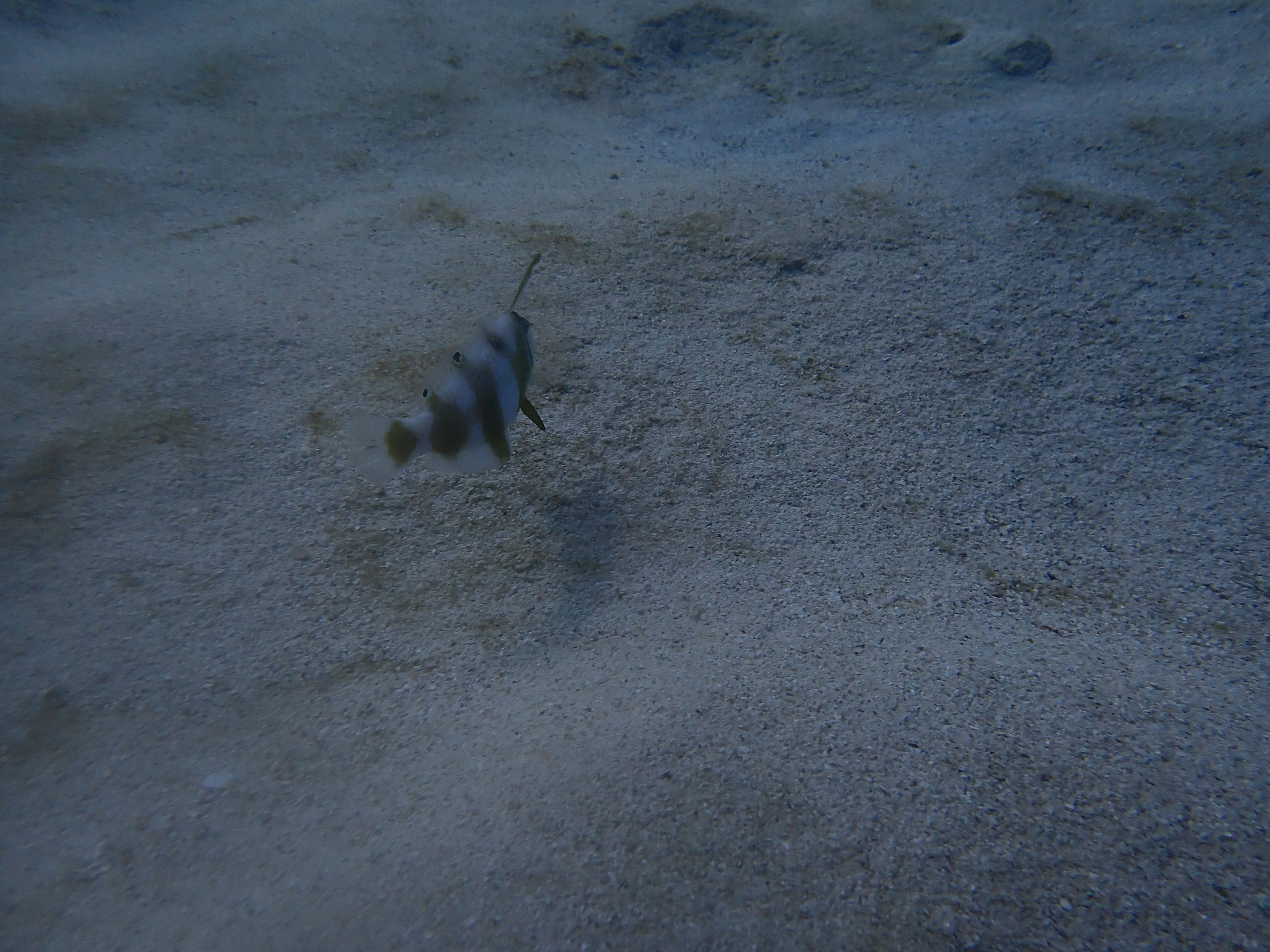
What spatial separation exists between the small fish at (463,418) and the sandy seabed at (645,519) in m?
0.13

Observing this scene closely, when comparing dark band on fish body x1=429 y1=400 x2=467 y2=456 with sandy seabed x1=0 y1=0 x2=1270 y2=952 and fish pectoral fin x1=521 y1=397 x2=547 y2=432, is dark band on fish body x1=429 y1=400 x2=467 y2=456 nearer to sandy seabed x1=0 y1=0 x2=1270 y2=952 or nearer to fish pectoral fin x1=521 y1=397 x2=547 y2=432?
sandy seabed x1=0 y1=0 x2=1270 y2=952

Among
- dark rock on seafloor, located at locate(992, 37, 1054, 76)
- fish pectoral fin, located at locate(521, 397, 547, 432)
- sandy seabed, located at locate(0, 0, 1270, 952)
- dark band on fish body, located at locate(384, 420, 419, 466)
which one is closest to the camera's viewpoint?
sandy seabed, located at locate(0, 0, 1270, 952)

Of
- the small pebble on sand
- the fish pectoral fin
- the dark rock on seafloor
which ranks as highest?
the dark rock on seafloor

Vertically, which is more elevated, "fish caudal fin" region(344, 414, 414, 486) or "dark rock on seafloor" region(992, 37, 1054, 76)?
"dark rock on seafloor" region(992, 37, 1054, 76)

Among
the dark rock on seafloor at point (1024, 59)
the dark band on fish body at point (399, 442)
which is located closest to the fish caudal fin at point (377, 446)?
the dark band on fish body at point (399, 442)

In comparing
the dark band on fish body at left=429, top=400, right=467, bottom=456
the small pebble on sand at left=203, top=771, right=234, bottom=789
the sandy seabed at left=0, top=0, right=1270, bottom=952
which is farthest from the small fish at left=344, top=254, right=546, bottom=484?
the small pebble on sand at left=203, top=771, right=234, bottom=789

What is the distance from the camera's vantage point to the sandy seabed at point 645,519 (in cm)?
148

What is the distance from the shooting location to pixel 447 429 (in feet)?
5.65

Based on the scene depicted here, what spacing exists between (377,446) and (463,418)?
0.73 feet

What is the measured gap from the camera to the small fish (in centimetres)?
168

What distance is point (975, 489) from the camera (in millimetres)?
2320

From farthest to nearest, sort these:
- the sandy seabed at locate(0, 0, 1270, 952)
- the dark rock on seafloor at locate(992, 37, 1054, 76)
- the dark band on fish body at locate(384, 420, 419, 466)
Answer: the dark rock on seafloor at locate(992, 37, 1054, 76) → the dark band on fish body at locate(384, 420, 419, 466) → the sandy seabed at locate(0, 0, 1270, 952)

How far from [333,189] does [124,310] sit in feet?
4.22

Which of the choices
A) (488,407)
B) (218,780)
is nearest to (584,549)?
(488,407)
